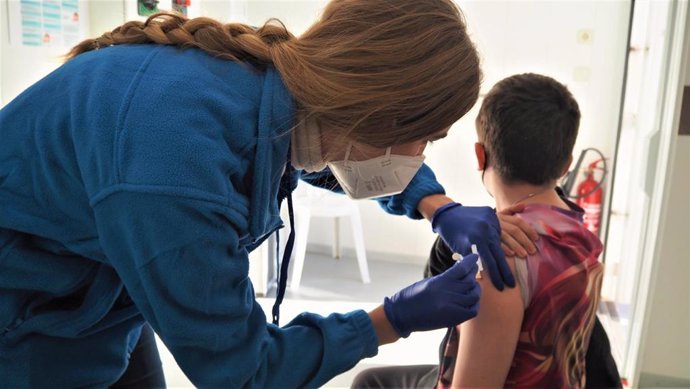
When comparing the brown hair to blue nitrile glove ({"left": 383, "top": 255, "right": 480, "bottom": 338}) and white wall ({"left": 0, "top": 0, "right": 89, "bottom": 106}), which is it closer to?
blue nitrile glove ({"left": 383, "top": 255, "right": 480, "bottom": 338})

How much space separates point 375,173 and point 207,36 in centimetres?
35

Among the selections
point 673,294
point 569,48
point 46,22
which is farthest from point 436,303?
point 569,48

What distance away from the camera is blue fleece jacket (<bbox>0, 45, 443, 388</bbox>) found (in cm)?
68

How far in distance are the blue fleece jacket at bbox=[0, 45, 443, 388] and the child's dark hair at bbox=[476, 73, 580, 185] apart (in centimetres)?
51

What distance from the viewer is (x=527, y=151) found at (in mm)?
1169

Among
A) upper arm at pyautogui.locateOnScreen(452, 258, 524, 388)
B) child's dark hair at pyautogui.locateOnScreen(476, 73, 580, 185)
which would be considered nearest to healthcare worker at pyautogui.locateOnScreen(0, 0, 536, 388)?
upper arm at pyautogui.locateOnScreen(452, 258, 524, 388)

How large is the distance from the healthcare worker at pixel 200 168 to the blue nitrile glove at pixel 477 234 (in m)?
0.15

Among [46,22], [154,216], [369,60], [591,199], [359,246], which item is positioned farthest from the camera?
[359,246]

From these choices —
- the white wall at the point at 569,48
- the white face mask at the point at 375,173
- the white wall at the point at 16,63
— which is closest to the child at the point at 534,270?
the white face mask at the point at 375,173

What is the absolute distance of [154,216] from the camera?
2.22ft

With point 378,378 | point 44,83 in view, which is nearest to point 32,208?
point 44,83

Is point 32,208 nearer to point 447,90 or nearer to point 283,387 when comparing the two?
point 283,387

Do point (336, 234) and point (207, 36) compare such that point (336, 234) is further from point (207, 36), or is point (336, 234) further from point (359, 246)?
point (207, 36)

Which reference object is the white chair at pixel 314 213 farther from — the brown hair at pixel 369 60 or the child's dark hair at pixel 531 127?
the brown hair at pixel 369 60
